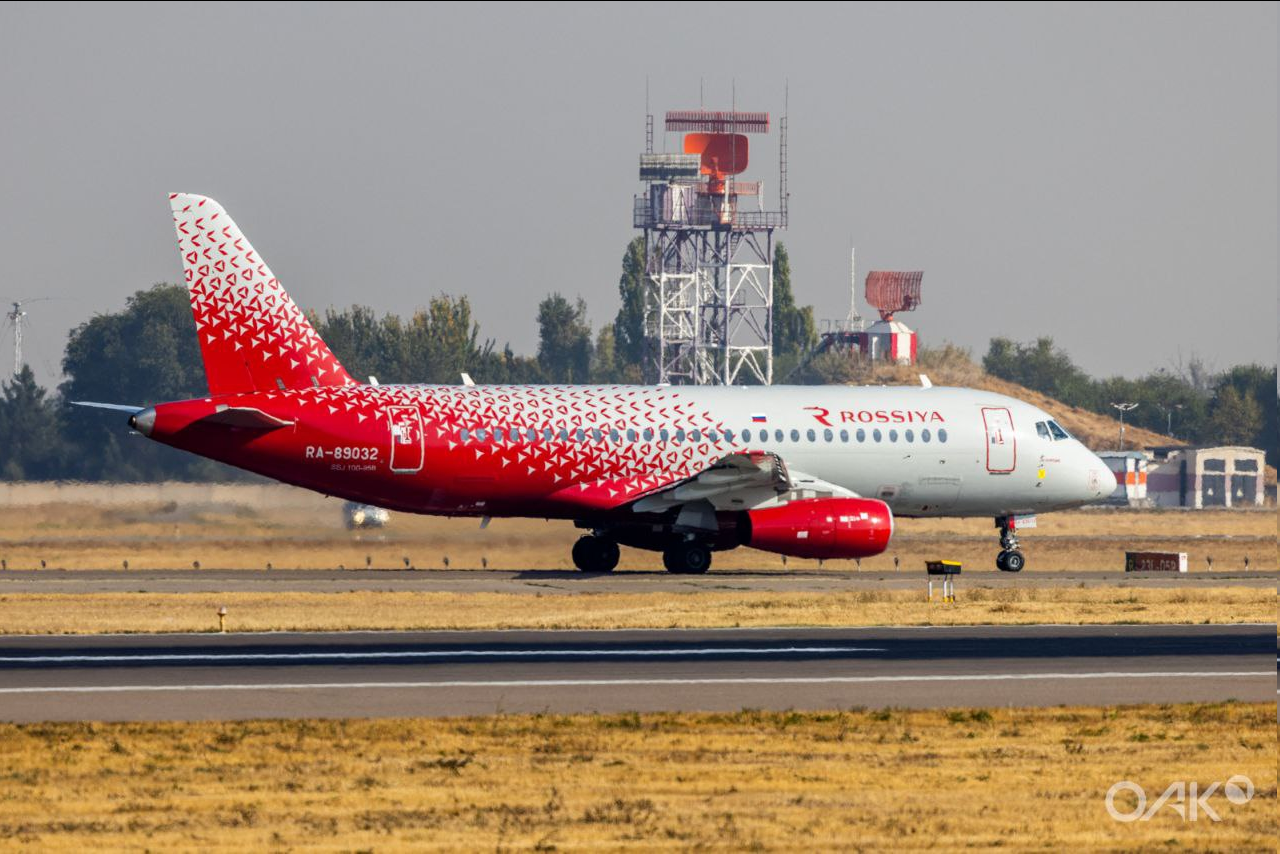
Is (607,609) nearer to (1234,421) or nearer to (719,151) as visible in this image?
(1234,421)

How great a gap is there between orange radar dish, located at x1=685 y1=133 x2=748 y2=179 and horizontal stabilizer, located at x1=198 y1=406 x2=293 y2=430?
3398 inches

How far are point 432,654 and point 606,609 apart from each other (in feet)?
27.0

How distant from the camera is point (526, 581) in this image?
42.8 meters

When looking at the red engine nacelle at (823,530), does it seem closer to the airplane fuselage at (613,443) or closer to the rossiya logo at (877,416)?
the airplane fuselage at (613,443)

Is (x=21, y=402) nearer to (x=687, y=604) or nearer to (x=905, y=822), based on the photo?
(x=687, y=604)

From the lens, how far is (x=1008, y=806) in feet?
54.9

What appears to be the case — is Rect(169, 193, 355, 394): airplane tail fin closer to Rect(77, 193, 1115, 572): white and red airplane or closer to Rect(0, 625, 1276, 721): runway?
Rect(77, 193, 1115, 572): white and red airplane

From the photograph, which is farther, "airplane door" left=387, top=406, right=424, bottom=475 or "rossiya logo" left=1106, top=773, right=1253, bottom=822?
"airplane door" left=387, top=406, right=424, bottom=475

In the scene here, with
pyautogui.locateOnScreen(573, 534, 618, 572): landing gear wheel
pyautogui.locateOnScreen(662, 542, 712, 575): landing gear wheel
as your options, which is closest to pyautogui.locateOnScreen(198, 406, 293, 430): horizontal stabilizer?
pyautogui.locateOnScreen(573, 534, 618, 572): landing gear wheel

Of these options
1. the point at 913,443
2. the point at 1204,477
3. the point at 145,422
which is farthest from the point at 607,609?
the point at 1204,477

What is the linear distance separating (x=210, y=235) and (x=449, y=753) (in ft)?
90.2

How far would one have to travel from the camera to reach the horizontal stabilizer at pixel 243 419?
4281cm

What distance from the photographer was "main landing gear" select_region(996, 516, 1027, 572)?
159ft

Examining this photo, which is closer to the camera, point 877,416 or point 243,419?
point 243,419
